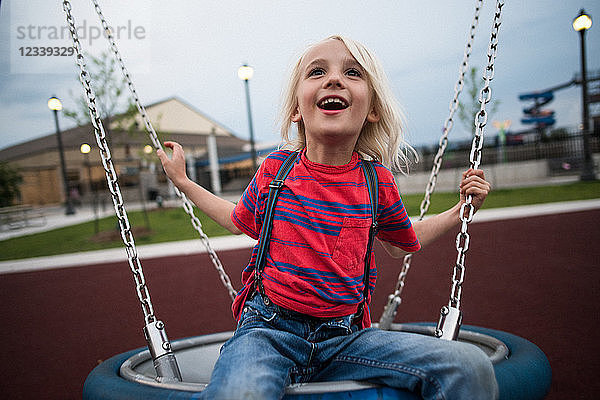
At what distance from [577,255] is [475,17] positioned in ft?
15.0

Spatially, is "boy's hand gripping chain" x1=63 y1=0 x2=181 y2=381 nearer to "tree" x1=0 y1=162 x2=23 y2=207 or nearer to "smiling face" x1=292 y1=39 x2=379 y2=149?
"smiling face" x1=292 y1=39 x2=379 y2=149

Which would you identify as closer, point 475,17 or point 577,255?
point 475,17

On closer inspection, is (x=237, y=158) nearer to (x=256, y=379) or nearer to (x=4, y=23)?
(x=4, y=23)

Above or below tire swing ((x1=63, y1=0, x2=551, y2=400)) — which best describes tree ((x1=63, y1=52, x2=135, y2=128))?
above

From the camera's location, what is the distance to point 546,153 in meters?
19.0

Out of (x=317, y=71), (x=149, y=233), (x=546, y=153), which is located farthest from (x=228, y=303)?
(x=546, y=153)

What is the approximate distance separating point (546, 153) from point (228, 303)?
18.4m

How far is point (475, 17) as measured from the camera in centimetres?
190

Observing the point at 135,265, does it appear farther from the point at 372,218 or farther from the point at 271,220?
the point at 372,218

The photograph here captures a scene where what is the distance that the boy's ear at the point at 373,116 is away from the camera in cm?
170

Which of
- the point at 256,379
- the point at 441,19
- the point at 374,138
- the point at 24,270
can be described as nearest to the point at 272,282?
the point at 256,379

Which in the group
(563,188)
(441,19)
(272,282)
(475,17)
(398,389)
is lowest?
(563,188)

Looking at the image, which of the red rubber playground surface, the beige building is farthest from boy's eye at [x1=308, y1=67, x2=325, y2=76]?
the beige building

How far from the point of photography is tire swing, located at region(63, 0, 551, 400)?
1.15m
